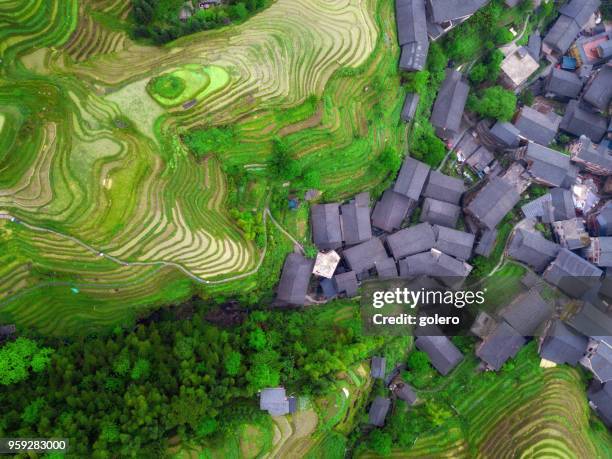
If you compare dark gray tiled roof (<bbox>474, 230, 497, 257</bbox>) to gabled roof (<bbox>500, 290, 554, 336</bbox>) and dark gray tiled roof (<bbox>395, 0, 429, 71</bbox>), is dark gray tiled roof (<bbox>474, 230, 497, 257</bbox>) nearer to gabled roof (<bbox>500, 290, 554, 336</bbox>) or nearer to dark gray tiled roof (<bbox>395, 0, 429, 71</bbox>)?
gabled roof (<bbox>500, 290, 554, 336</bbox>)

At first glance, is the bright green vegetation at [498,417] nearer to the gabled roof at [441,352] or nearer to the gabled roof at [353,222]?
the gabled roof at [441,352]

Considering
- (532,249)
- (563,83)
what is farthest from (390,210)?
(563,83)

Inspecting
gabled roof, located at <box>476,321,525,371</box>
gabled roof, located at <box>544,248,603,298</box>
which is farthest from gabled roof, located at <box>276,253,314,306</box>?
gabled roof, located at <box>544,248,603,298</box>

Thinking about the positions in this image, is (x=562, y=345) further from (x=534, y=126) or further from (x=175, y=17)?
(x=175, y=17)

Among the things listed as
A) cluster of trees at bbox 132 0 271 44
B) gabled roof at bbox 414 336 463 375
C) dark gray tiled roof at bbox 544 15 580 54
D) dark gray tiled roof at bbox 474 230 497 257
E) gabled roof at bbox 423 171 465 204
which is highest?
cluster of trees at bbox 132 0 271 44

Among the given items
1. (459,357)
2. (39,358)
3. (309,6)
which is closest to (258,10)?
(309,6)

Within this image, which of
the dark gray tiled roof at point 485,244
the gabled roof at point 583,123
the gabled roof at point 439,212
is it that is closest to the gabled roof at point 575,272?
the dark gray tiled roof at point 485,244
